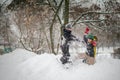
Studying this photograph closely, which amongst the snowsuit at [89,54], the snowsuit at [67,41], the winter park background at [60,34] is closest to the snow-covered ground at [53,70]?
the winter park background at [60,34]

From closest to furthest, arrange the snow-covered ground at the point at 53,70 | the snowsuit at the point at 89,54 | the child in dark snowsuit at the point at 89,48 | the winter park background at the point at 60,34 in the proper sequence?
the snow-covered ground at the point at 53,70 < the winter park background at the point at 60,34 < the snowsuit at the point at 89,54 < the child in dark snowsuit at the point at 89,48

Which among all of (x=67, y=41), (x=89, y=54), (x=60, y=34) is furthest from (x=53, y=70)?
(x=60, y=34)

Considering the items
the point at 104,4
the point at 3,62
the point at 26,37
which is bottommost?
the point at 26,37

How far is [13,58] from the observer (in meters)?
8.17

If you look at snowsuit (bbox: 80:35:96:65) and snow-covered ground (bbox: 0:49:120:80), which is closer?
snow-covered ground (bbox: 0:49:120:80)

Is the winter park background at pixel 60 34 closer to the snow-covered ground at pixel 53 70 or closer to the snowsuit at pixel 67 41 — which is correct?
the snow-covered ground at pixel 53 70

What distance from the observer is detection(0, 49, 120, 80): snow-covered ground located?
20.7 feet

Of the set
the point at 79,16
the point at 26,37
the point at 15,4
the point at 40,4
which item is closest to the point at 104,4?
the point at 79,16

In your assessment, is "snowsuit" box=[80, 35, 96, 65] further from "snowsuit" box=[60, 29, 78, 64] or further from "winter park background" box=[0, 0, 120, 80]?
"snowsuit" box=[60, 29, 78, 64]

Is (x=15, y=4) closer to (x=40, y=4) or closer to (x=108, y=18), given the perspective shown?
(x=40, y=4)

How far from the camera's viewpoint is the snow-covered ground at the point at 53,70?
6321mm

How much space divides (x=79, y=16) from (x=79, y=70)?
8.09 meters

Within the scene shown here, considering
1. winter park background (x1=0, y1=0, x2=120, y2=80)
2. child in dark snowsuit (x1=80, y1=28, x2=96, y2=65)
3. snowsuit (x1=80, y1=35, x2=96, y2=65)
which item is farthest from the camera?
child in dark snowsuit (x1=80, y1=28, x2=96, y2=65)

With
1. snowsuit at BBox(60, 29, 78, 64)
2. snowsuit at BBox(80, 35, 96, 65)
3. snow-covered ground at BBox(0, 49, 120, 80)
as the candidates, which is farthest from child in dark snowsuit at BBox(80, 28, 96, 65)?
snowsuit at BBox(60, 29, 78, 64)
